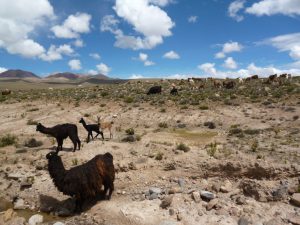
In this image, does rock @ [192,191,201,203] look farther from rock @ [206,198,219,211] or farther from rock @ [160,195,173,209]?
rock @ [160,195,173,209]

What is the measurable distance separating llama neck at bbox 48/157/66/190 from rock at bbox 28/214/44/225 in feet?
3.56

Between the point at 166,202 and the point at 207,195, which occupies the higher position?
the point at 207,195

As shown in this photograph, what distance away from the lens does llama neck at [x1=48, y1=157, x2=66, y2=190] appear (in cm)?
1295

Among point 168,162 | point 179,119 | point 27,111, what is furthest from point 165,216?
point 27,111

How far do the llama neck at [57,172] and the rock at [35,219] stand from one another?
109 cm

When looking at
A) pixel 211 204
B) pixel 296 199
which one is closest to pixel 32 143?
pixel 211 204

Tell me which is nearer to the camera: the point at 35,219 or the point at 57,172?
the point at 35,219

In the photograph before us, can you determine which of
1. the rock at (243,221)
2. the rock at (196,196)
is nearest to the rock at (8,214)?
the rock at (196,196)

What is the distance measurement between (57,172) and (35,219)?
5.40 ft

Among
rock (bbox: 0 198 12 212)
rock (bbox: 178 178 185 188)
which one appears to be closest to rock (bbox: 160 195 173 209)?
rock (bbox: 178 178 185 188)

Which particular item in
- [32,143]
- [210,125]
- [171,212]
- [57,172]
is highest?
[210,125]

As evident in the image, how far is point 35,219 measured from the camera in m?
12.4

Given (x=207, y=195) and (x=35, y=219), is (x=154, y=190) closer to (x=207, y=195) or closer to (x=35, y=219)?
(x=207, y=195)

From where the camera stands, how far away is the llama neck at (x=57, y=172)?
42.5ft
